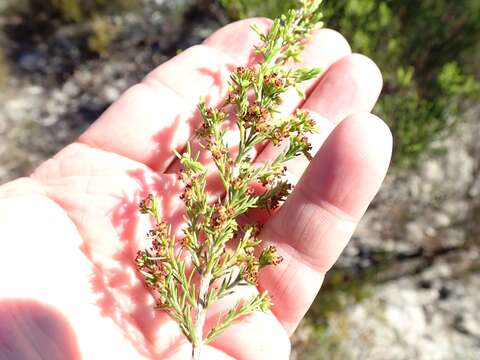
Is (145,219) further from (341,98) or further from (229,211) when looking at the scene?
(341,98)

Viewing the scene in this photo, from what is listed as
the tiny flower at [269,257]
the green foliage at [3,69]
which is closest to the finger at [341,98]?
the tiny flower at [269,257]

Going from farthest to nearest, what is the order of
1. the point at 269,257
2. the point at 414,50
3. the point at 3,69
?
the point at 3,69, the point at 414,50, the point at 269,257

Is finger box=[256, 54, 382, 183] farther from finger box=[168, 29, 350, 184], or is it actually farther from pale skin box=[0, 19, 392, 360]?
finger box=[168, 29, 350, 184]

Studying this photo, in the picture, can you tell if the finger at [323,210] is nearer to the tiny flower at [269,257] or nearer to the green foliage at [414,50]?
the tiny flower at [269,257]

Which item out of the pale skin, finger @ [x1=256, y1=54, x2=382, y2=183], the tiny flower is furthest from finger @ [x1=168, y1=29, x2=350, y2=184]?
the tiny flower

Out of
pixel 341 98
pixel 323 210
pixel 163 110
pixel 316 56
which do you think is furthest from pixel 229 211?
pixel 316 56

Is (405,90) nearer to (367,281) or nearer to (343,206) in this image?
(367,281)

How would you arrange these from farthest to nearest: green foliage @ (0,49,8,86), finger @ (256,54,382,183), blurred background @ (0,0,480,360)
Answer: green foliage @ (0,49,8,86) → blurred background @ (0,0,480,360) → finger @ (256,54,382,183)
